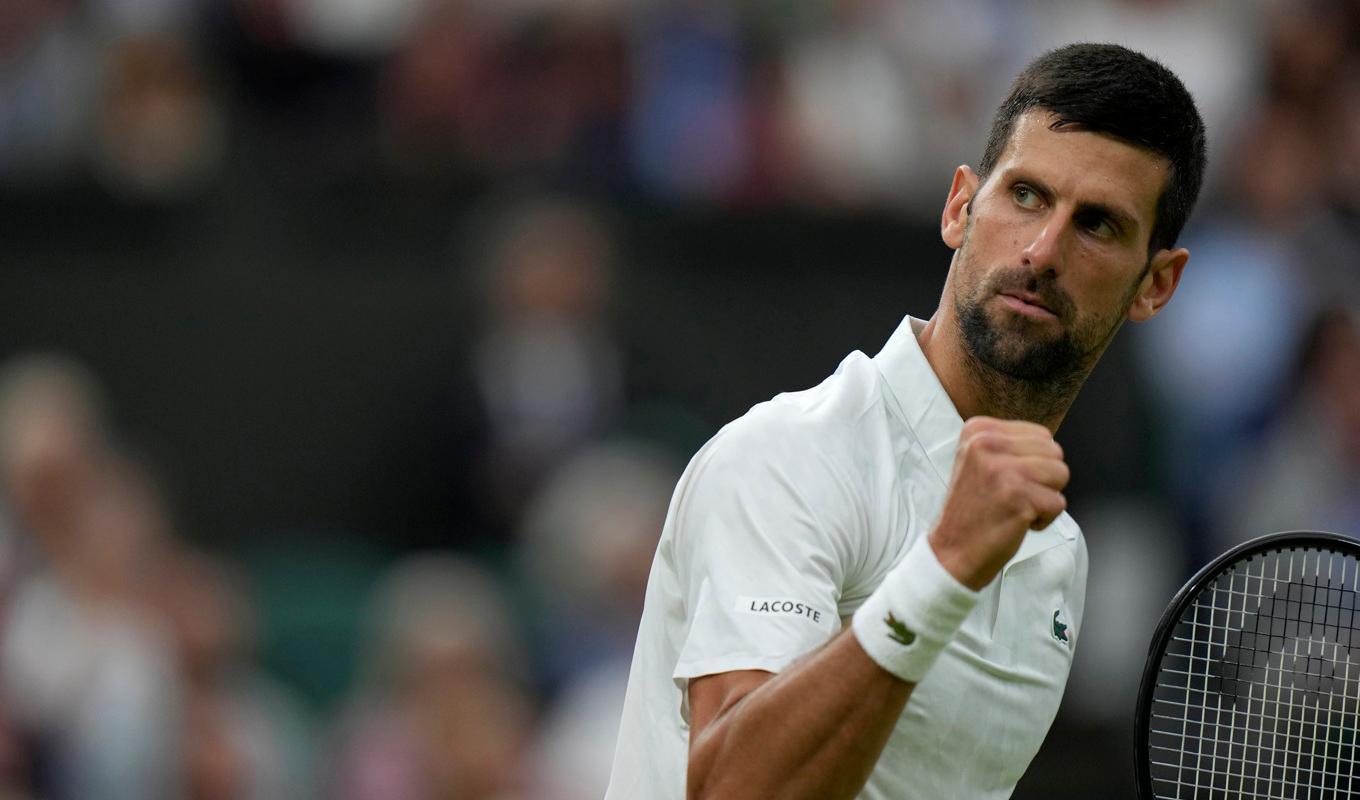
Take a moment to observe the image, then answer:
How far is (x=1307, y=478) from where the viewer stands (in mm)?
6727

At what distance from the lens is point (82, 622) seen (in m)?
6.45

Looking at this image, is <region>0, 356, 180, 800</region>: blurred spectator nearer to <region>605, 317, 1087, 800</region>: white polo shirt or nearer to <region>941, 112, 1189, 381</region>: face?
<region>605, 317, 1087, 800</region>: white polo shirt

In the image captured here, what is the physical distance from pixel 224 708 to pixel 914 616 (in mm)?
4300

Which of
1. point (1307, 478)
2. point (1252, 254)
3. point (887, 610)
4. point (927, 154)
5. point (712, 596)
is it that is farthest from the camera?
point (927, 154)

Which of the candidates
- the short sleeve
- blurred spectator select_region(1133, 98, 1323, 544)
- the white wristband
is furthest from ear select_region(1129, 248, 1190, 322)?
blurred spectator select_region(1133, 98, 1323, 544)

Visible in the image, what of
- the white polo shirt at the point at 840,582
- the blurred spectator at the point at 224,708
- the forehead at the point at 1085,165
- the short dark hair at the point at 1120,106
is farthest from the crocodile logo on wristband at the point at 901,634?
the blurred spectator at the point at 224,708

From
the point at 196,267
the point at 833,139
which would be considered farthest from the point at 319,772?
the point at 833,139

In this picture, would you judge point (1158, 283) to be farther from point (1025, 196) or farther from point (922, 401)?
point (922, 401)

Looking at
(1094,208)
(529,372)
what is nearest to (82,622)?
(529,372)

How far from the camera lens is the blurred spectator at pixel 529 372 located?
7.22 metres

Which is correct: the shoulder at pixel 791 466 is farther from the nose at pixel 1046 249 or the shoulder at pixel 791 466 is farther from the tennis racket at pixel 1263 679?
the tennis racket at pixel 1263 679

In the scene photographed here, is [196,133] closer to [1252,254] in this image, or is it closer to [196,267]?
[196,267]

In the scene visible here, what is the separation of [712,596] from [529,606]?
439cm

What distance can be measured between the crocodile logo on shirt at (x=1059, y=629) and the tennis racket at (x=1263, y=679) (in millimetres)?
128
